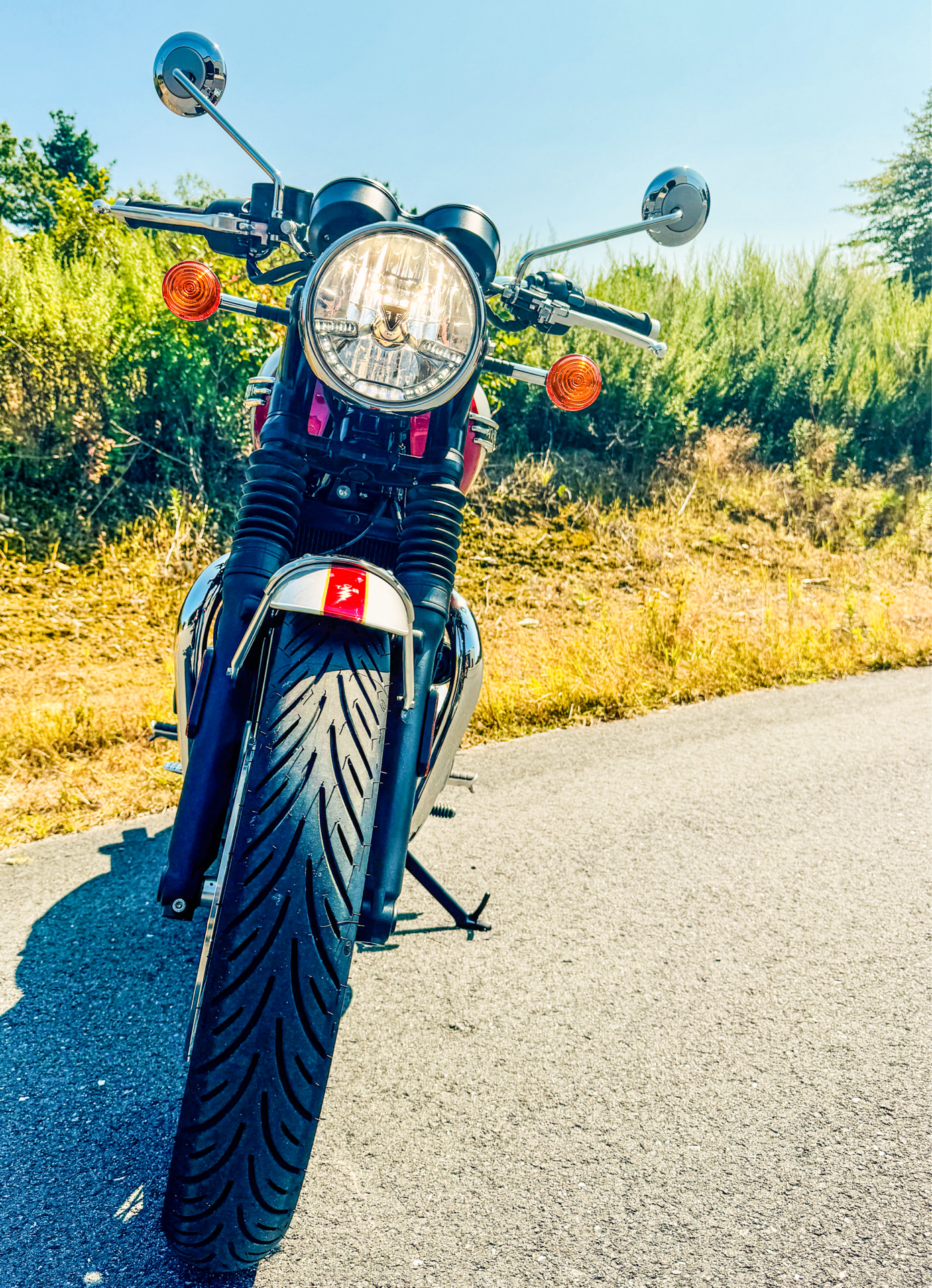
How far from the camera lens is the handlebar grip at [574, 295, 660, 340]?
2691 mm

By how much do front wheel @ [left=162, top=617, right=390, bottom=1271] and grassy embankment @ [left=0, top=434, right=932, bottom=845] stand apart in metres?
2.27

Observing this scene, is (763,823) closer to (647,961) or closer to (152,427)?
(647,961)

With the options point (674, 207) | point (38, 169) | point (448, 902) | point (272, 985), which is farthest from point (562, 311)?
point (38, 169)

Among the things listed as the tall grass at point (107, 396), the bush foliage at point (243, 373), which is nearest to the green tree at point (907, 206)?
the bush foliage at point (243, 373)

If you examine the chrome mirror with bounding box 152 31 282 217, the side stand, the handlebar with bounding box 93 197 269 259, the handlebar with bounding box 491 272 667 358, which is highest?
the chrome mirror with bounding box 152 31 282 217

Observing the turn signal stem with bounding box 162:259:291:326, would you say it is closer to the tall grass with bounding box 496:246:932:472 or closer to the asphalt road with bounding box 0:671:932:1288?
the asphalt road with bounding box 0:671:932:1288

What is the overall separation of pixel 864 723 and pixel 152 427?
19.1ft

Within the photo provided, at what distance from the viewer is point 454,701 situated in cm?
232

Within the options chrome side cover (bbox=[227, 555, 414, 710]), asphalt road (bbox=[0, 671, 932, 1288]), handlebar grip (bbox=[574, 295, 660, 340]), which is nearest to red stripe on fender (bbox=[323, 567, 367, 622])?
chrome side cover (bbox=[227, 555, 414, 710])

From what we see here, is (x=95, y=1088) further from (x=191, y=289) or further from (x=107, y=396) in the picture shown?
(x=107, y=396)

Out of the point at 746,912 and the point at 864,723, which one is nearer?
the point at 746,912

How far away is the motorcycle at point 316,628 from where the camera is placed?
4.57ft

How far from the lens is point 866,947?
267cm

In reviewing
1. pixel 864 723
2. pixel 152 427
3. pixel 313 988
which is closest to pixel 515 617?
pixel 864 723
